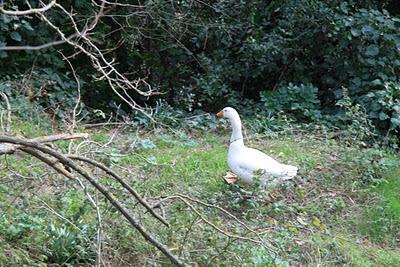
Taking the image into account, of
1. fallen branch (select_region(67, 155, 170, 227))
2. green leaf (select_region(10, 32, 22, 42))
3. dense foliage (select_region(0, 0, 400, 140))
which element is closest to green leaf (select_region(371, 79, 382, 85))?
dense foliage (select_region(0, 0, 400, 140))

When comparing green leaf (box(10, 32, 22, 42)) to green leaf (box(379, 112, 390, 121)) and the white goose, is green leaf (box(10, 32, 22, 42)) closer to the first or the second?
the white goose

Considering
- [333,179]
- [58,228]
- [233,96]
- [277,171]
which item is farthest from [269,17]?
[58,228]

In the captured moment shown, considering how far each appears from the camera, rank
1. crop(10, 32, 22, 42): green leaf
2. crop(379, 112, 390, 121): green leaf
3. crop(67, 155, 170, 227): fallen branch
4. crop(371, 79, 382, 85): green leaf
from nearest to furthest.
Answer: crop(67, 155, 170, 227): fallen branch → crop(379, 112, 390, 121): green leaf → crop(371, 79, 382, 85): green leaf → crop(10, 32, 22, 42): green leaf

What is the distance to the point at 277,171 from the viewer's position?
641cm

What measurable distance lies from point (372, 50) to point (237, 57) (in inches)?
87.2

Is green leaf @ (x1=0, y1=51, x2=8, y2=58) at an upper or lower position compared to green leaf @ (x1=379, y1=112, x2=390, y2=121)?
upper

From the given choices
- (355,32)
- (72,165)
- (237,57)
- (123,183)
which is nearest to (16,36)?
(237,57)

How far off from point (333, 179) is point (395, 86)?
2194 mm

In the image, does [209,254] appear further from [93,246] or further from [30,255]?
[30,255]

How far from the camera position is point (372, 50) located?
934cm

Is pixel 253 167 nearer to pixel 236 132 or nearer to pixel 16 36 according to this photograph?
pixel 236 132

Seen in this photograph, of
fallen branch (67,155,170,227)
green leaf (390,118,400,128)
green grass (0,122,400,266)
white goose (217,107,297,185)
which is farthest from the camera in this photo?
green leaf (390,118,400,128)

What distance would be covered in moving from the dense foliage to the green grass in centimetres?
122

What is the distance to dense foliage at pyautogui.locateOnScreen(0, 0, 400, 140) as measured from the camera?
9211 millimetres
